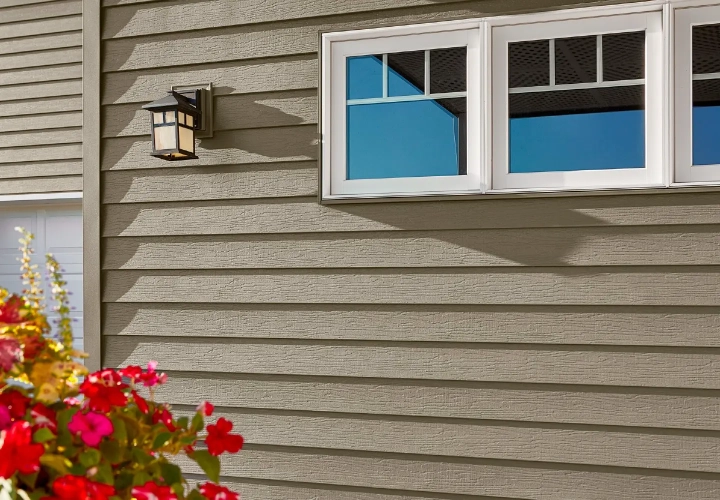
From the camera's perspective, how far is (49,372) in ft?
3.00

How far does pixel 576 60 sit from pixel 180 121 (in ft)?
4.87

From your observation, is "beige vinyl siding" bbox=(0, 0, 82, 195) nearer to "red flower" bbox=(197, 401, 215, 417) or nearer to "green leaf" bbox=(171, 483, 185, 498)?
"red flower" bbox=(197, 401, 215, 417)

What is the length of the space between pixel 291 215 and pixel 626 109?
1.27m

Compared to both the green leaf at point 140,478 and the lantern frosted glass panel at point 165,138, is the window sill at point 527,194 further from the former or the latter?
the green leaf at point 140,478

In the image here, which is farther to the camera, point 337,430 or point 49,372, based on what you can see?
point 337,430

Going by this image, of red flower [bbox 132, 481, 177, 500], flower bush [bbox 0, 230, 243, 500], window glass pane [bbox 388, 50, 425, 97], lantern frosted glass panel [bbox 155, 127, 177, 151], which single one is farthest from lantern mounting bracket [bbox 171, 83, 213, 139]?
red flower [bbox 132, 481, 177, 500]

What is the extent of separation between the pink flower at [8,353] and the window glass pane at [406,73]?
171 cm

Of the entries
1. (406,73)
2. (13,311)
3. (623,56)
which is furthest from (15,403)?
(623,56)

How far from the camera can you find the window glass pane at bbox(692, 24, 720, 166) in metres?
1.96

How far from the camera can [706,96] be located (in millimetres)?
1964

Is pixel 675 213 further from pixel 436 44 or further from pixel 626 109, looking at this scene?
pixel 436 44

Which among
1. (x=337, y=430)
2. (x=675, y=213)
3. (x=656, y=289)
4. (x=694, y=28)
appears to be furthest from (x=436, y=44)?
(x=337, y=430)

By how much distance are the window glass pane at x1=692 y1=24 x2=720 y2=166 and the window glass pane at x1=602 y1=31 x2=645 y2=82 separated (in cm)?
17

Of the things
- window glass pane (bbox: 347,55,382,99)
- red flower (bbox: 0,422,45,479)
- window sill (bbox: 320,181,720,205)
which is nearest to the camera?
Result: red flower (bbox: 0,422,45,479)
